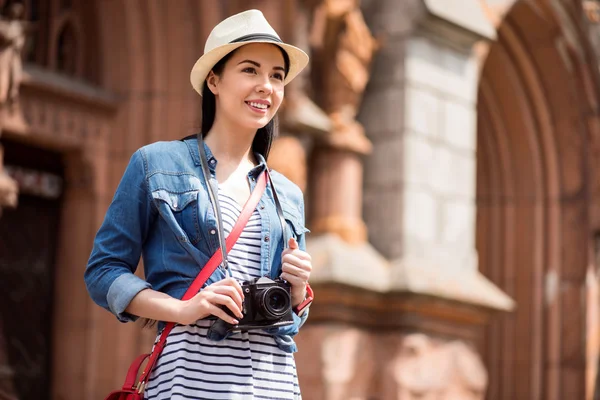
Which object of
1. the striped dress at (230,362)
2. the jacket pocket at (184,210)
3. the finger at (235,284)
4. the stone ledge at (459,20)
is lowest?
the striped dress at (230,362)

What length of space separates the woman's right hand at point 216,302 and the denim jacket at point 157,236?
0.31 feet

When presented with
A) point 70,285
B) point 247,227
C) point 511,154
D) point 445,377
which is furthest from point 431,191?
point 247,227

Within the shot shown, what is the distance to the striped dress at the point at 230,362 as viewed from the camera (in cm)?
248

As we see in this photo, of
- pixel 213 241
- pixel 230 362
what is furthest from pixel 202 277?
pixel 230 362

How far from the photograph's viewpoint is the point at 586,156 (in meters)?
10.9

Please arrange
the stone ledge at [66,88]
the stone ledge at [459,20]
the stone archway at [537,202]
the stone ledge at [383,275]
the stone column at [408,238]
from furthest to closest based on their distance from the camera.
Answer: the stone archway at [537,202] → the stone ledge at [459,20] → the stone column at [408,238] → the stone ledge at [383,275] → the stone ledge at [66,88]

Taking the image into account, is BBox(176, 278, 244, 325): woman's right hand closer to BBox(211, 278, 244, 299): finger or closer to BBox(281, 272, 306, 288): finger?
BBox(211, 278, 244, 299): finger

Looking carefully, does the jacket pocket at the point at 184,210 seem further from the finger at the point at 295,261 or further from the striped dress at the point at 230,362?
the finger at the point at 295,261

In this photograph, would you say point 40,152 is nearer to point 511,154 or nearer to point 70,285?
point 70,285

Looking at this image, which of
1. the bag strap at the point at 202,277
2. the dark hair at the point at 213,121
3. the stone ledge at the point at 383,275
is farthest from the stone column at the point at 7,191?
the bag strap at the point at 202,277

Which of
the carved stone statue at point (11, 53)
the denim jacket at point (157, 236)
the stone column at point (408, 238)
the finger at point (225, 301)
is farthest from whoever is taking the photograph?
the stone column at point (408, 238)

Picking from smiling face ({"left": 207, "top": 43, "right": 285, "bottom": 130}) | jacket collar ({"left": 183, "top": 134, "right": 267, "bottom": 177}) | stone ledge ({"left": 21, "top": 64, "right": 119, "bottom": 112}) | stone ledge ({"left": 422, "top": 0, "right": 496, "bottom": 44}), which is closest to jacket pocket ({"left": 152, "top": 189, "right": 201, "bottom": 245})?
jacket collar ({"left": 183, "top": 134, "right": 267, "bottom": 177})

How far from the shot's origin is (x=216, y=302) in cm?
243

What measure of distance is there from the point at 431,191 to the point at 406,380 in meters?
1.37
